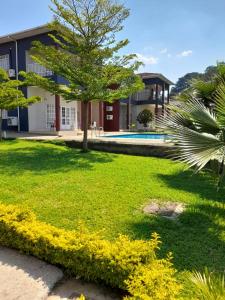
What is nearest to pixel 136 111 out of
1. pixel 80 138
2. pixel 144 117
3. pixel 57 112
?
pixel 144 117

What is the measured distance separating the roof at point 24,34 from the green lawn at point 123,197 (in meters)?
11.9

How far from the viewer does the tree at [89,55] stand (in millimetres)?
11844

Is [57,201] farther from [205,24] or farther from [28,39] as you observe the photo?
[28,39]

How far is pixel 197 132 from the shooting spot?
4734 millimetres

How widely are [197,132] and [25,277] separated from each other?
127 inches

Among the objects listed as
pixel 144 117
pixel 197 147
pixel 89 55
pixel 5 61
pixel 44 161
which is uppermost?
pixel 5 61

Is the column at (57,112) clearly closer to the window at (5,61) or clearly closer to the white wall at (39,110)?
the white wall at (39,110)

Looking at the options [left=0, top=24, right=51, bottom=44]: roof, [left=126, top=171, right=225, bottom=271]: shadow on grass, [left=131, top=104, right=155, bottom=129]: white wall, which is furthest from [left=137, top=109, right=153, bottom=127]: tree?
[left=126, top=171, right=225, bottom=271]: shadow on grass

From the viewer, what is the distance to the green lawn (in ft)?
14.8

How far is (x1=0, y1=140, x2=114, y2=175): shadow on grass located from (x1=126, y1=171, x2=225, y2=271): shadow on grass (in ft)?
13.8

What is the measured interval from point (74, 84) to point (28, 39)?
1081 cm

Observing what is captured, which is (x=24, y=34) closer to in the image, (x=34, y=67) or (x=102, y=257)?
(x=34, y=67)

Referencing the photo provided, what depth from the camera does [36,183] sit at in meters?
7.16

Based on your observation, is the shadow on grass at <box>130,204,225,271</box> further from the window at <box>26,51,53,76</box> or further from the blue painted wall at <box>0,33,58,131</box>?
the window at <box>26,51,53,76</box>
